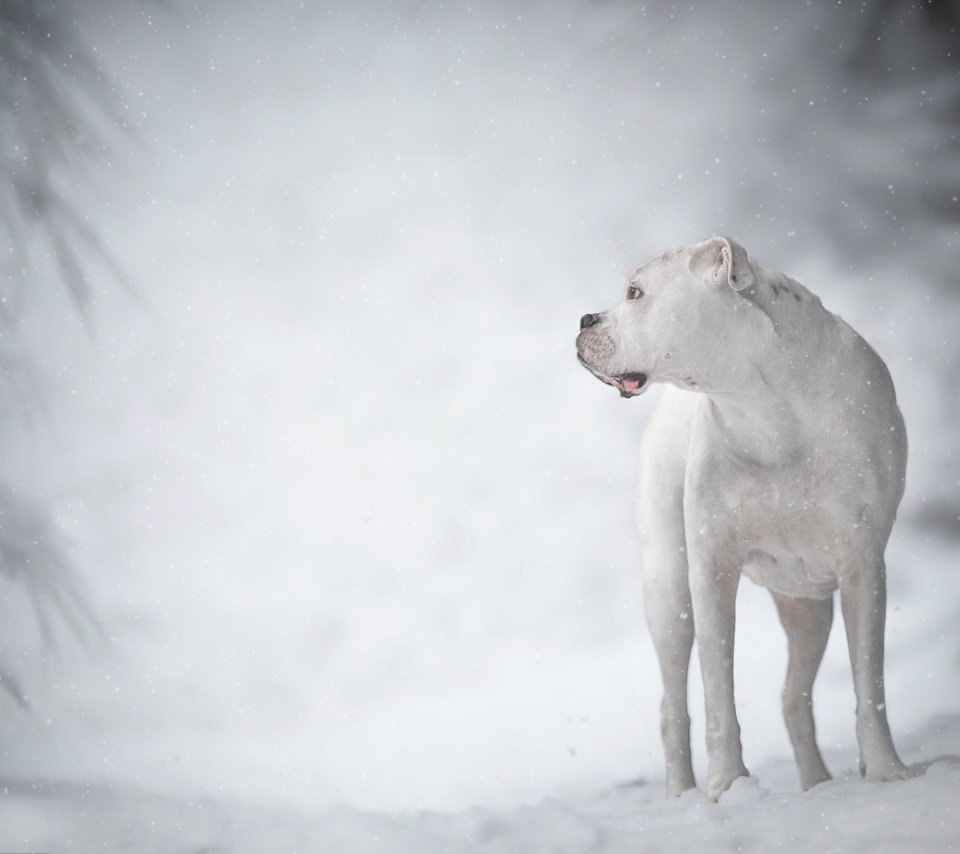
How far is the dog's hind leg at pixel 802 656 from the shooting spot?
508cm

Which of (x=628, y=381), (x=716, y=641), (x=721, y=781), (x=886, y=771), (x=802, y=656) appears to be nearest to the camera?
(x=886, y=771)

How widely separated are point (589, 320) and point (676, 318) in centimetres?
38

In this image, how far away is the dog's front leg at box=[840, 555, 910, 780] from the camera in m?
3.88

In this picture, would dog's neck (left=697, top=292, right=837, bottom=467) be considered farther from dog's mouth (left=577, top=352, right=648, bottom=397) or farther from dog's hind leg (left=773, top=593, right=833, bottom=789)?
dog's hind leg (left=773, top=593, right=833, bottom=789)

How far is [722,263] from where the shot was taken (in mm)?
4008

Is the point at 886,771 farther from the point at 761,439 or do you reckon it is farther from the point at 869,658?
the point at 761,439

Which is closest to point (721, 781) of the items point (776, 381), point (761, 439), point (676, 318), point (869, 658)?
point (869, 658)

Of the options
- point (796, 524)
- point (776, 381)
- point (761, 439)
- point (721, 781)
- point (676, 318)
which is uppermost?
point (676, 318)

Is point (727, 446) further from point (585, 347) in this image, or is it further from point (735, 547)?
point (585, 347)

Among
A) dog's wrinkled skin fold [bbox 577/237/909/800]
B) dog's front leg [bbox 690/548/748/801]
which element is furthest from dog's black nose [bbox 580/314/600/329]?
dog's front leg [bbox 690/548/748/801]

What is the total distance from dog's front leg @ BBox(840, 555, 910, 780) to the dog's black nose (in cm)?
137

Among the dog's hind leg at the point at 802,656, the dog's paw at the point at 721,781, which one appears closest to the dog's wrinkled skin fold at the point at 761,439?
the dog's paw at the point at 721,781

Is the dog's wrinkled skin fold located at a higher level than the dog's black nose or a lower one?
lower

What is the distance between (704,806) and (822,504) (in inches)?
48.3
